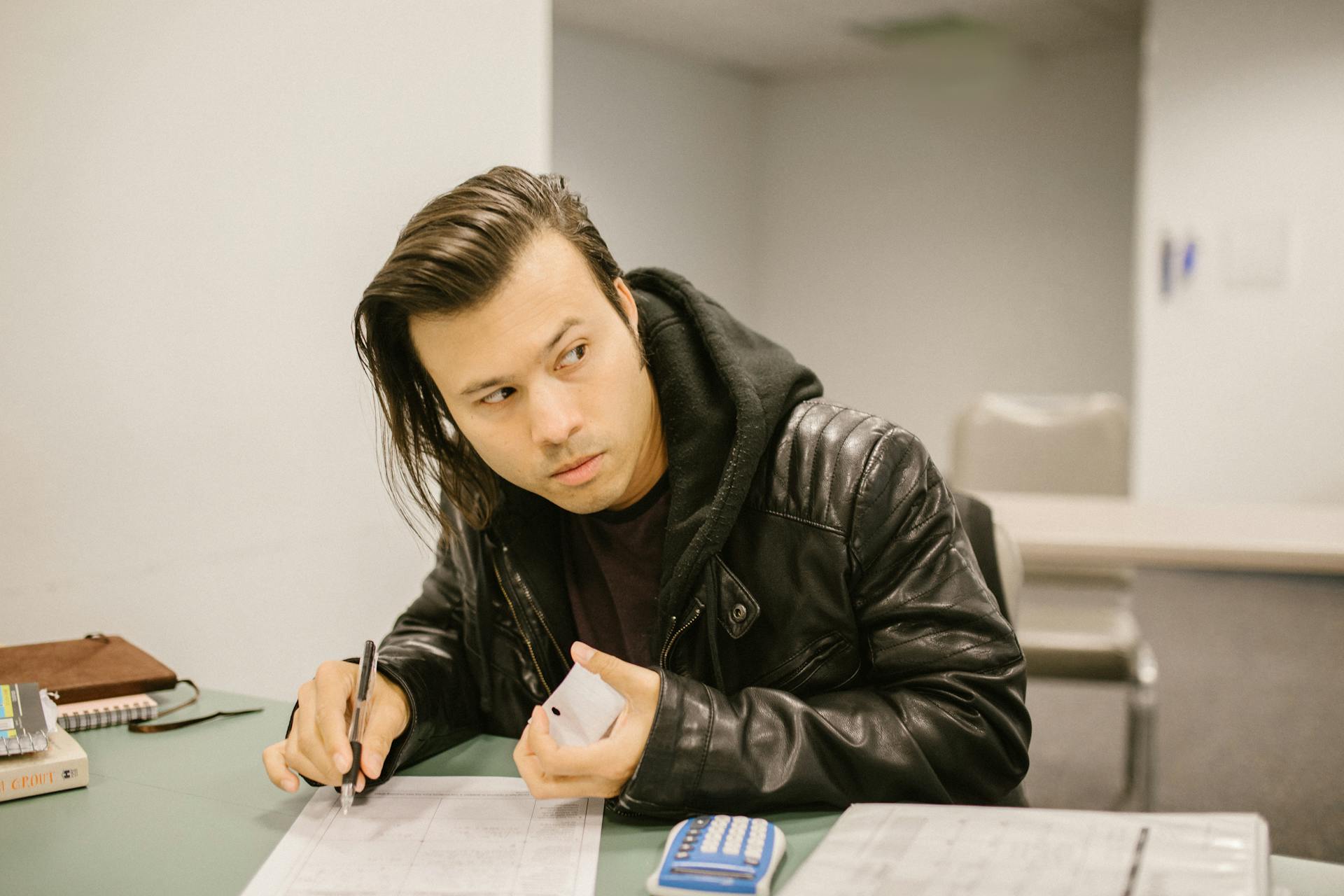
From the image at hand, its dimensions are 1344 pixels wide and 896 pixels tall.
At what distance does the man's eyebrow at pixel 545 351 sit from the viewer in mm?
1104

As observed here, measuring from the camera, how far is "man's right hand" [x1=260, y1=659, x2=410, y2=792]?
1.04 m

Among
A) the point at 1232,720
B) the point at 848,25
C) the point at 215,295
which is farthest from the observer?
the point at 848,25

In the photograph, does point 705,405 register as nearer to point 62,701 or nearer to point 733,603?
point 733,603

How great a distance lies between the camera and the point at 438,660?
4.31ft

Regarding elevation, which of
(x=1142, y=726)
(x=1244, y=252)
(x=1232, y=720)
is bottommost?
(x=1232, y=720)

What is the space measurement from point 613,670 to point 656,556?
37 cm

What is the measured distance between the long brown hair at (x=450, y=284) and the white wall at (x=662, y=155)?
16.9ft

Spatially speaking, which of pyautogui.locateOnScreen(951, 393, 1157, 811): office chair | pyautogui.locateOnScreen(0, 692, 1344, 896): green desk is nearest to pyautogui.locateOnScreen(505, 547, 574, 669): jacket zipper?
pyautogui.locateOnScreen(0, 692, 1344, 896): green desk

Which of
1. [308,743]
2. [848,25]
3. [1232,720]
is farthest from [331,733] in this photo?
[848,25]

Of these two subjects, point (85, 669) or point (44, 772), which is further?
point (85, 669)

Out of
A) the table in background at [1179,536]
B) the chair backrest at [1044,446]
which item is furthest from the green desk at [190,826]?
the chair backrest at [1044,446]

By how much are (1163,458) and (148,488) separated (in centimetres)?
509

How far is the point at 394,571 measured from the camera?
2227 millimetres

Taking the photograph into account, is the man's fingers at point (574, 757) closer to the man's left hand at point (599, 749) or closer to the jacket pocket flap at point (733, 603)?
the man's left hand at point (599, 749)
